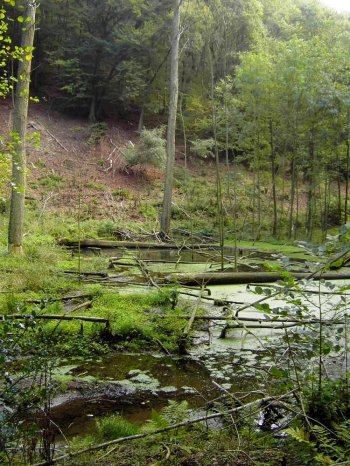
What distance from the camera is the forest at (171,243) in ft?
8.54

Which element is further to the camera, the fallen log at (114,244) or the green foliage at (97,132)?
the green foliage at (97,132)

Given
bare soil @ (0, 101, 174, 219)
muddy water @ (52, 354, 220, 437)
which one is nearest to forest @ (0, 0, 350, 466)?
muddy water @ (52, 354, 220, 437)

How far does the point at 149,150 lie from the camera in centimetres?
2091

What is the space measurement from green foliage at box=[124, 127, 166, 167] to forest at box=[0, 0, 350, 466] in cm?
10

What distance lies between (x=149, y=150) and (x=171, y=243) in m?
7.97

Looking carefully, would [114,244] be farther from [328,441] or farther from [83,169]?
[328,441]

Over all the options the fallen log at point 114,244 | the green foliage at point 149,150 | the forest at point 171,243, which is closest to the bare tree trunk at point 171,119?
the forest at point 171,243

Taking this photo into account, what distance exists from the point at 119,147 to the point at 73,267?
16.6 meters

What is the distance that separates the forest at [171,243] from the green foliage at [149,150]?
0.10m

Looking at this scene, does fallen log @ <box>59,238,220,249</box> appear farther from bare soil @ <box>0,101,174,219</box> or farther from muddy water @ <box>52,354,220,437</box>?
muddy water @ <box>52,354,220,437</box>

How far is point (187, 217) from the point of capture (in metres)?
19.9

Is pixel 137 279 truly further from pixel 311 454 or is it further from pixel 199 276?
pixel 311 454

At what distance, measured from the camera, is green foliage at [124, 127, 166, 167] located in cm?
2072

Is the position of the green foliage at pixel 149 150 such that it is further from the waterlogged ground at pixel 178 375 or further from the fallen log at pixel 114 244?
the waterlogged ground at pixel 178 375
